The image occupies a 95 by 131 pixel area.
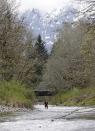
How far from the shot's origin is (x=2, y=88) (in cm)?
5009

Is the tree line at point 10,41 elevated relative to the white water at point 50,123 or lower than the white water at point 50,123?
elevated

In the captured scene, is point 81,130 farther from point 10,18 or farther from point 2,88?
point 10,18

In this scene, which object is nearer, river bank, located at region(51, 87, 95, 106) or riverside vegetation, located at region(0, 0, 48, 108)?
riverside vegetation, located at region(0, 0, 48, 108)

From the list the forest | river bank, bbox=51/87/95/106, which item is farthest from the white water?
river bank, bbox=51/87/95/106

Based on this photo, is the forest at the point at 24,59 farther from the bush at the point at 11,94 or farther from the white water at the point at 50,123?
the white water at the point at 50,123

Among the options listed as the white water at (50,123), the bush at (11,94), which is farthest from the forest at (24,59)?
the white water at (50,123)

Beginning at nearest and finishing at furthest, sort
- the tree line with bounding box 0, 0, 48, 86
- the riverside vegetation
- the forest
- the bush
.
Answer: the forest → the bush → the riverside vegetation → the tree line with bounding box 0, 0, 48, 86

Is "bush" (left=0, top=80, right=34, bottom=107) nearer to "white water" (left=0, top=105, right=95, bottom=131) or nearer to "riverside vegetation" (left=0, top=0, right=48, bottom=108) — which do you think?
"riverside vegetation" (left=0, top=0, right=48, bottom=108)

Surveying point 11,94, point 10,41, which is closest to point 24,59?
point 10,41

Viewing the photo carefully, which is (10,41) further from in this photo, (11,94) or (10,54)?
(11,94)

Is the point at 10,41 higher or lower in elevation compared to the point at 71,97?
higher

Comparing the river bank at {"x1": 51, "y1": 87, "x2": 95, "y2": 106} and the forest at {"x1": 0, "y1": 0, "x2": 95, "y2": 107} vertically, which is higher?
the forest at {"x1": 0, "y1": 0, "x2": 95, "y2": 107}

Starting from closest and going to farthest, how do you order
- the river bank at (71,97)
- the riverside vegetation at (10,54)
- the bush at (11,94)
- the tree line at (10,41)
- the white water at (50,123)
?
1. the white water at (50,123)
2. the bush at (11,94)
3. the riverside vegetation at (10,54)
4. the tree line at (10,41)
5. the river bank at (71,97)

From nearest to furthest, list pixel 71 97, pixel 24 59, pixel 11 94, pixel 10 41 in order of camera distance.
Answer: pixel 11 94 < pixel 10 41 < pixel 24 59 < pixel 71 97
